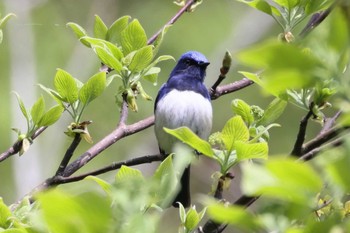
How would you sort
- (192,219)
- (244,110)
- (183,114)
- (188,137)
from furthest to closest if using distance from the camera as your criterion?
1. (183,114)
2. (244,110)
3. (192,219)
4. (188,137)

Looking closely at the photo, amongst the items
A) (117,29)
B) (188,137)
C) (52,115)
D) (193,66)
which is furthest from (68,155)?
(193,66)

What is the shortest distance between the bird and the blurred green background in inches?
81.0

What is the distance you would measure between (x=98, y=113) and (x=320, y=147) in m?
6.98

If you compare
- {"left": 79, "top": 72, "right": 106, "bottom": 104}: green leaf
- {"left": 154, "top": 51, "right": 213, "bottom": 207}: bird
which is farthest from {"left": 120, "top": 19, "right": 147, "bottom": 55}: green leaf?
{"left": 154, "top": 51, "right": 213, "bottom": 207}: bird

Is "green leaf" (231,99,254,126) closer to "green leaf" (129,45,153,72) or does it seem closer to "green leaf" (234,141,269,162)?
"green leaf" (129,45,153,72)

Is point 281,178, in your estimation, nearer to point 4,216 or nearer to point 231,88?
point 4,216

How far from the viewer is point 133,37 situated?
1620 millimetres

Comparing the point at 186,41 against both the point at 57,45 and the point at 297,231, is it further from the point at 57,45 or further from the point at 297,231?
the point at 297,231

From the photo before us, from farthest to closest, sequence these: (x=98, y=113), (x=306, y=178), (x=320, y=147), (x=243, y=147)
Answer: (x=98, y=113) < (x=243, y=147) < (x=320, y=147) < (x=306, y=178)

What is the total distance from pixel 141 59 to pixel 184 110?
1692mm

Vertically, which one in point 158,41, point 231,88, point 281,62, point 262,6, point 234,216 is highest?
point 281,62

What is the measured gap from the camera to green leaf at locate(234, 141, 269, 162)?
1.09 metres

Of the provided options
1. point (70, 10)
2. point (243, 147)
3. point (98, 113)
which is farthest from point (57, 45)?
point (243, 147)

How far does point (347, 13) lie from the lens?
1.74 ft
